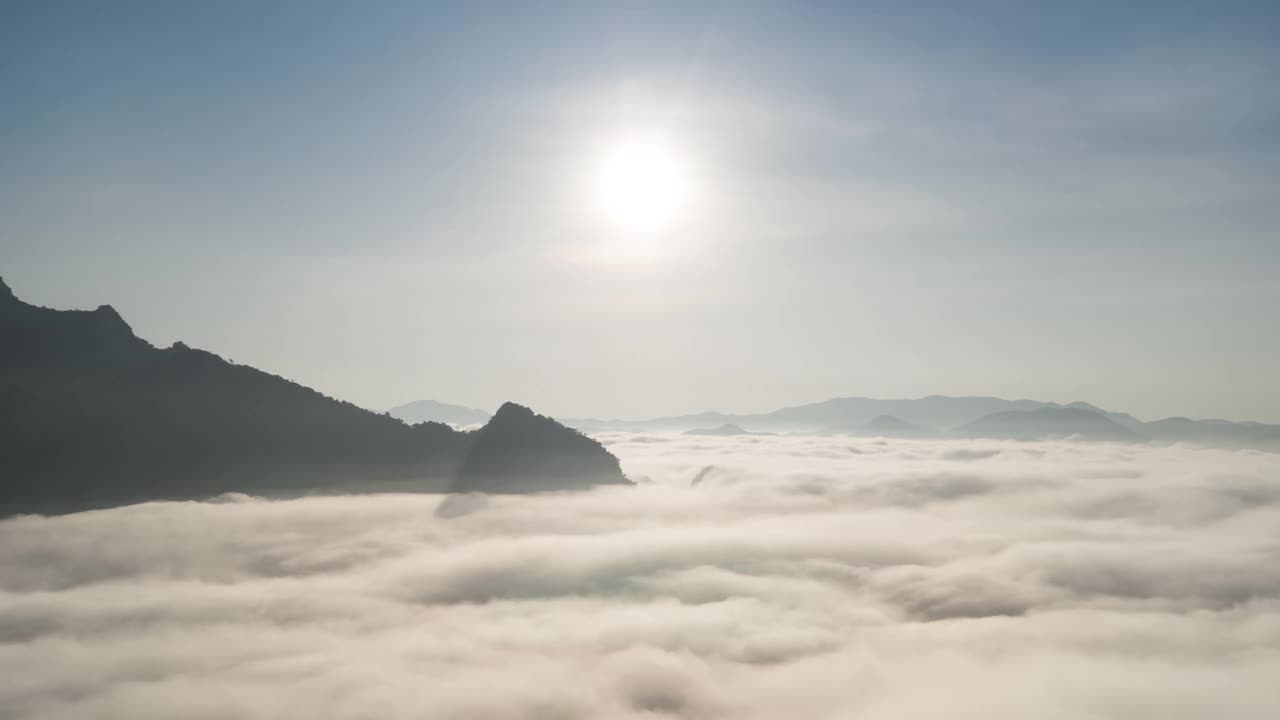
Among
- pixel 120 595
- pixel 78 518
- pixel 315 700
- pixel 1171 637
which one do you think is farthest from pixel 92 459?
pixel 1171 637

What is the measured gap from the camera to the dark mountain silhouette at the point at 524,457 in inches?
6275

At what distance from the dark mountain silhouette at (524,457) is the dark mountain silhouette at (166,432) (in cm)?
62

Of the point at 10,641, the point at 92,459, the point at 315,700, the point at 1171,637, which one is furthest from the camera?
the point at 92,459

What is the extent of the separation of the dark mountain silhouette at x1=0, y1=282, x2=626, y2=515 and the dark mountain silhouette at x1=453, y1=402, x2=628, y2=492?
0.62 m

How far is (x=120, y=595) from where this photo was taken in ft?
314

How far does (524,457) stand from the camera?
161250 mm

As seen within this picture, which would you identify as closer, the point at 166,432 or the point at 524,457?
the point at 166,432

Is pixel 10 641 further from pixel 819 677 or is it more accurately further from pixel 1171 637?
pixel 1171 637

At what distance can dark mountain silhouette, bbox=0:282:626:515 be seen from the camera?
11638 cm

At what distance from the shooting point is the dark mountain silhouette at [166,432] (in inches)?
4582

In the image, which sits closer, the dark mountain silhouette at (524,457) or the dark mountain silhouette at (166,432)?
the dark mountain silhouette at (166,432)

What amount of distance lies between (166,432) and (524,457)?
7584 centimetres

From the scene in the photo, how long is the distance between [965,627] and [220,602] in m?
111

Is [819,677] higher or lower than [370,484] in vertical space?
lower
